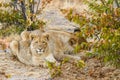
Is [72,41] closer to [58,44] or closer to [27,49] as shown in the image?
[58,44]

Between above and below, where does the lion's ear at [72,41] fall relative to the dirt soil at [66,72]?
above

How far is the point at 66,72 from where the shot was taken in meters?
8.23

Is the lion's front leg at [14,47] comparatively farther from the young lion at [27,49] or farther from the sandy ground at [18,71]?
the sandy ground at [18,71]

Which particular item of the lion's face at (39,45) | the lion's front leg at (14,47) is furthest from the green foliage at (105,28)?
the lion's front leg at (14,47)

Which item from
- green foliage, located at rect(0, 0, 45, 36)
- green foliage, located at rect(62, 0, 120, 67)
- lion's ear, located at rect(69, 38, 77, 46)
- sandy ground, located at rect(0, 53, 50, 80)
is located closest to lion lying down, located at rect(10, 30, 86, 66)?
lion's ear, located at rect(69, 38, 77, 46)

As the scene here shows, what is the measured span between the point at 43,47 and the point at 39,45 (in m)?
0.09

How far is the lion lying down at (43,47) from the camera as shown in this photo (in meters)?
8.54

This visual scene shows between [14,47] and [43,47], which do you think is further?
[14,47]

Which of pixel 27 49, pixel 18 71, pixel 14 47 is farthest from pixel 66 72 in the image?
pixel 14 47

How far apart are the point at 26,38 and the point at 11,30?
1614 mm

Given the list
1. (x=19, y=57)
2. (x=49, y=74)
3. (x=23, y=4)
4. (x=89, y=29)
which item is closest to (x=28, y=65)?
(x=19, y=57)

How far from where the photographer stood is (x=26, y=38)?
357 inches

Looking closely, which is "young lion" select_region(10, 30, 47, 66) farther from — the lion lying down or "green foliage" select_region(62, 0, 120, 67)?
"green foliage" select_region(62, 0, 120, 67)

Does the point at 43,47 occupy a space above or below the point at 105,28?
below
